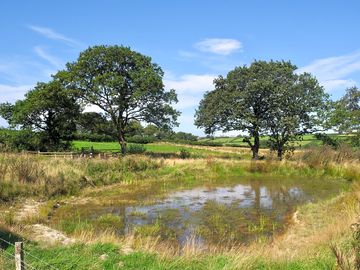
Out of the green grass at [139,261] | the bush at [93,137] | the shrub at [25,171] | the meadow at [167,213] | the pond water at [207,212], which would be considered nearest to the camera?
the green grass at [139,261]

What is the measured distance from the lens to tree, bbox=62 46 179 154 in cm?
3994

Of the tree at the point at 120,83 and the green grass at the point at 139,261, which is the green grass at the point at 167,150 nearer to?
the tree at the point at 120,83

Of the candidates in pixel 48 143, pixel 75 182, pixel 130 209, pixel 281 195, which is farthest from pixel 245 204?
pixel 48 143

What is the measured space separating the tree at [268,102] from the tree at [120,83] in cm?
565

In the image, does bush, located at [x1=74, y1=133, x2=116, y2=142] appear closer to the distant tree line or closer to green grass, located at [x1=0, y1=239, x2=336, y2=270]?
the distant tree line

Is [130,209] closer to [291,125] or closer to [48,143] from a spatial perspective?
[291,125]

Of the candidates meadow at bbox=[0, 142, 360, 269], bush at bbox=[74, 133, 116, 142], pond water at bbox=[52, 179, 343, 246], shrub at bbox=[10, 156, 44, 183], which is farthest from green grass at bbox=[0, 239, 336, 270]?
bush at bbox=[74, 133, 116, 142]

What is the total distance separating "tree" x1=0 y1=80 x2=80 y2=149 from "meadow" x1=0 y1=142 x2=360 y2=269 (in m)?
14.9

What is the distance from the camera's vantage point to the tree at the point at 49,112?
40969 mm

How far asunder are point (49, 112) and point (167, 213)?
98.4ft

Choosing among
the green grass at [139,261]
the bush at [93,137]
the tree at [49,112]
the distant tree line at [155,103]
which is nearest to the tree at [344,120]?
the distant tree line at [155,103]

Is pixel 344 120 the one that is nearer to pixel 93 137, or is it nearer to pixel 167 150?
pixel 167 150

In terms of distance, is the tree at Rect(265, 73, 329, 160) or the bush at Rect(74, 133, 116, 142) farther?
the bush at Rect(74, 133, 116, 142)

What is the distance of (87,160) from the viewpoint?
28.0m
